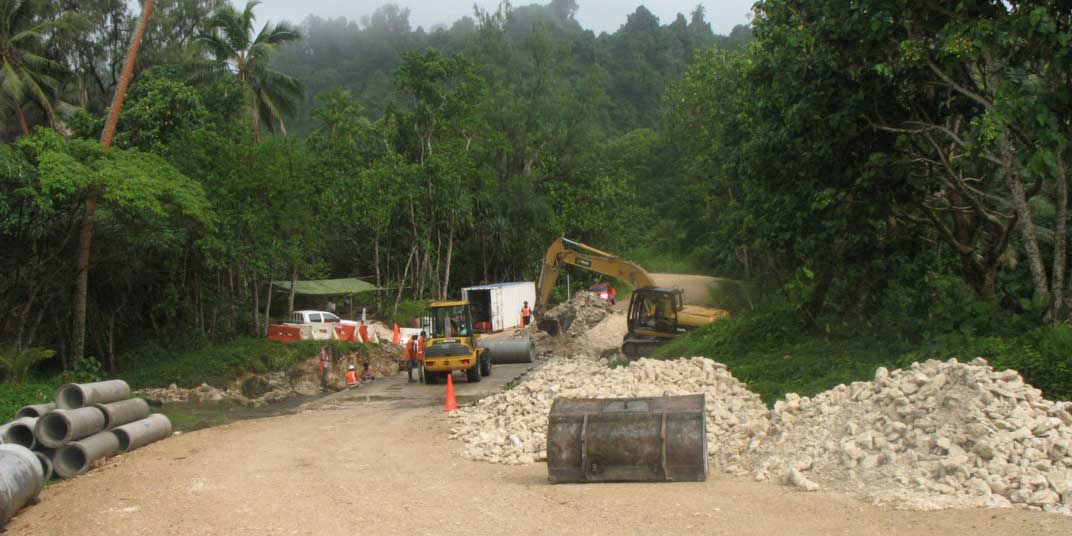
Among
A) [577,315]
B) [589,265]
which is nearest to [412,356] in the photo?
[589,265]

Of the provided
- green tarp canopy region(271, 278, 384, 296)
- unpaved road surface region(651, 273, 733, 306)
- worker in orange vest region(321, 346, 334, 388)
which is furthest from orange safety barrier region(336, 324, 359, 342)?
unpaved road surface region(651, 273, 733, 306)

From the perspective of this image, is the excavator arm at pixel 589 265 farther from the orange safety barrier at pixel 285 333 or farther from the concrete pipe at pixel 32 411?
the concrete pipe at pixel 32 411

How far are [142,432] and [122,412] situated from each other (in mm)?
594

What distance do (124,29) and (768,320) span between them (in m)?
41.4

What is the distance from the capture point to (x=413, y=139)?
53.4 metres

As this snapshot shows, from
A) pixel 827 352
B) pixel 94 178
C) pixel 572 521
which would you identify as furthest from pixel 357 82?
pixel 572 521

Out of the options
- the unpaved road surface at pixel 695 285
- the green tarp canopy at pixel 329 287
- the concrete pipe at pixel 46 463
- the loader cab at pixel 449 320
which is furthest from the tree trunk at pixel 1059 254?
the green tarp canopy at pixel 329 287

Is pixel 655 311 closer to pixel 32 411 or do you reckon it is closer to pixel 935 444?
pixel 32 411

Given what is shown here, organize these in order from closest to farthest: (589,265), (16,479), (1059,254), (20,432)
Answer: (16,479) → (20,432) → (1059,254) → (589,265)

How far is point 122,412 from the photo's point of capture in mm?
16188

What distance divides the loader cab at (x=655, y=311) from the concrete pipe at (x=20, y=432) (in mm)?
18877

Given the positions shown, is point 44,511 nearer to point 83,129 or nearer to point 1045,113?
point 1045,113

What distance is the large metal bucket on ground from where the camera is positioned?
36.0ft

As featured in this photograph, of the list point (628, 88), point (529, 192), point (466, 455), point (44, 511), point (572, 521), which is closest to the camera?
point (572, 521)
